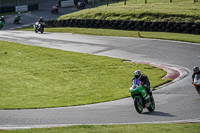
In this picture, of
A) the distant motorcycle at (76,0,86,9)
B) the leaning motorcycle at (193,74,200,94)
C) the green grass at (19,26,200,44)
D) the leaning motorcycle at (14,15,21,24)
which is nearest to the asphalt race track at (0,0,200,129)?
the leaning motorcycle at (193,74,200,94)

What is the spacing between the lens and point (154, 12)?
127ft

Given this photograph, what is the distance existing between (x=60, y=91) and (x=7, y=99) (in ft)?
8.13

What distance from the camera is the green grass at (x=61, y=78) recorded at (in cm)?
1744

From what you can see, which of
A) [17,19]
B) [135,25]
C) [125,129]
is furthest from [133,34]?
[125,129]

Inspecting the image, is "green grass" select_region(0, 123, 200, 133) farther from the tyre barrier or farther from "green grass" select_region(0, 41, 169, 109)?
the tyre barrier

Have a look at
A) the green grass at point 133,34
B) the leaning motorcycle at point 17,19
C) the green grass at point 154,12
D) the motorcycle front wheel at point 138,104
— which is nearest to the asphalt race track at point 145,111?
the motorcycle front wheel at point 138,104

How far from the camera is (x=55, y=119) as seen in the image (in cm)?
1388

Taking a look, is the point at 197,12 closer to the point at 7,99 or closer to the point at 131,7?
the point at 131,7

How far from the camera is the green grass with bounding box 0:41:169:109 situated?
17438mm

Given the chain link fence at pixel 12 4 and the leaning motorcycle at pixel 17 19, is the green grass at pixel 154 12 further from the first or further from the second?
the chain link fence at pixel 12 4

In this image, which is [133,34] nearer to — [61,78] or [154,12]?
[154,12]

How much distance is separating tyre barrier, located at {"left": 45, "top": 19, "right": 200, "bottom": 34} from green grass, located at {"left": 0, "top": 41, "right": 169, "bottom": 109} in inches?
352

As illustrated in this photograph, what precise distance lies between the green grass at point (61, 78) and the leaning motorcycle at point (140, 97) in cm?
277

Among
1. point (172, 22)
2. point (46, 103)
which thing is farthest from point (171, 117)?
point (172, 22)
